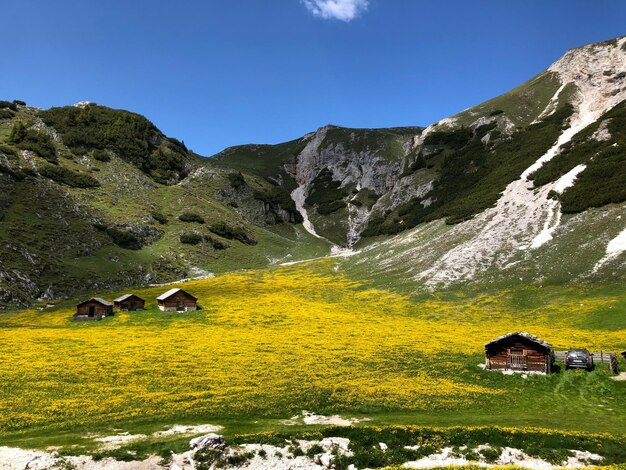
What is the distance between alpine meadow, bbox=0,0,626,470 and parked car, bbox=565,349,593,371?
0.43ft

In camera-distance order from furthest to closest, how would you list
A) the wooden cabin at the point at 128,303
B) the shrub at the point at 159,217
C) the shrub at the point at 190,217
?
the shrub at the point at 190,217, the shrub at the point at 159,217, the wooden cabin at the point at 128,303

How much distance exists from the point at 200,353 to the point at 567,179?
348 ft

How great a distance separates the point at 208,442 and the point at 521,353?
102 ft

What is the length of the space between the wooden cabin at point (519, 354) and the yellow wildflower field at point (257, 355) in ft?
11.3

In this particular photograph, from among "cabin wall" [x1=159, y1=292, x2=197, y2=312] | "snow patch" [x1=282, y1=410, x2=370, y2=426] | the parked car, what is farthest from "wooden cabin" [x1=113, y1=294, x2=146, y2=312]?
the parked car

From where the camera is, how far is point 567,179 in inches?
4523

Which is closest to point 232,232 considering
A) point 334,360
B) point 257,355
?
point 257,355

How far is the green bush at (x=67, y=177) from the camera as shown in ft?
487

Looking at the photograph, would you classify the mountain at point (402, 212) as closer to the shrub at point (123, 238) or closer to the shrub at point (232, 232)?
the shrub at point (123, 238)

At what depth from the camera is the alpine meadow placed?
24750mm

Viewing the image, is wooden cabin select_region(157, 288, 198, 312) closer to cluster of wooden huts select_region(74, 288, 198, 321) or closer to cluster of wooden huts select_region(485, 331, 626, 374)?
cluster of wooden huts select_region(74, 288, 198, 321)

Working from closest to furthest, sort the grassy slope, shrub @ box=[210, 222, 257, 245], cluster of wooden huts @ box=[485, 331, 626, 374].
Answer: cluster of wooden huts @ box=[485, 331, 626, 374]
the grassy slope
shrub @ box=[210, 222, 257, 245]

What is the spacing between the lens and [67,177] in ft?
501

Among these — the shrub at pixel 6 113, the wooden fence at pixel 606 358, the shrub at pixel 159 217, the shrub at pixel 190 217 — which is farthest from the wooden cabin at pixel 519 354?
the shrub at pixel 6 113
